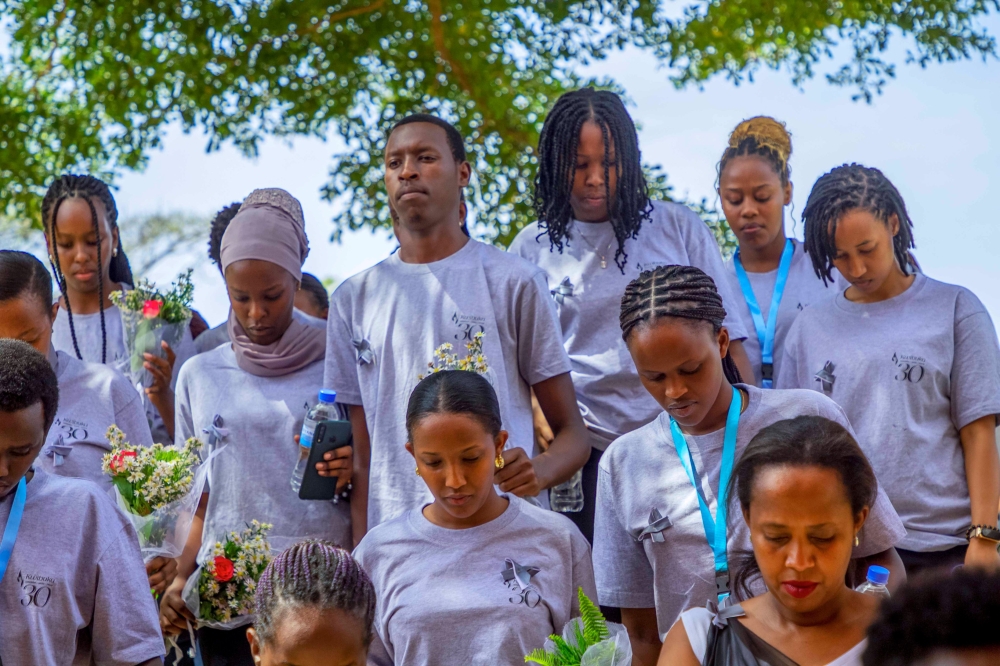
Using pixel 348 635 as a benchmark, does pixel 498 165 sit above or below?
above

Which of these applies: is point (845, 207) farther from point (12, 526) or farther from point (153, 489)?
point (12, 526)

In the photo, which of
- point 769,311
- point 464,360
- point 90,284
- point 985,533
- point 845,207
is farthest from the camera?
point 90,284

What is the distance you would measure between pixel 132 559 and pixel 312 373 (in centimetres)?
141

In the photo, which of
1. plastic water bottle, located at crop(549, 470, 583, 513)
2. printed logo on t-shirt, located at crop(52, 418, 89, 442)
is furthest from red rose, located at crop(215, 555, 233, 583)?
plastic water bottle, located at crop(549, 470, 583, 513)

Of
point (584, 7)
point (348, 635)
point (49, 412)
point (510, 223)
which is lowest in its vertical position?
point (348, 635)

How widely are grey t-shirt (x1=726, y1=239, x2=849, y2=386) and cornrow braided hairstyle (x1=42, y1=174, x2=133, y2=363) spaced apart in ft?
9.88

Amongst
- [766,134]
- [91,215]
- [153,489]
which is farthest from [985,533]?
[91,215]

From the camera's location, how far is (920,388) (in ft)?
14.5

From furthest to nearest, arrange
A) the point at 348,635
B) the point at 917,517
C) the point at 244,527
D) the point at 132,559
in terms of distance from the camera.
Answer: the point at 244,527, the point at 917,517, the point at 132,559, the point at 348,635

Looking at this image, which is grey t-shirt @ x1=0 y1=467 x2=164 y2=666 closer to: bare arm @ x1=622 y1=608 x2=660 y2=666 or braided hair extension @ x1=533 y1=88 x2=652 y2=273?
bare arm @ x1=622 y1=608 x2=660 y2=666

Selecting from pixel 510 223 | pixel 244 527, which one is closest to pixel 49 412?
pixel 244 527

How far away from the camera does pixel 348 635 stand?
327 centimetres

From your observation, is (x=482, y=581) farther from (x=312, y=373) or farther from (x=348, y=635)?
(x=312, y=373)

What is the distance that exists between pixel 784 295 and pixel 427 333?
1694 mm
